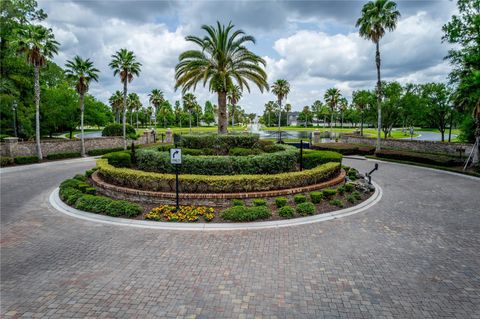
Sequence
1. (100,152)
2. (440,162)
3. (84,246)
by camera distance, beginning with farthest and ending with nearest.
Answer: (100,152) → (440,162) → (84,246)

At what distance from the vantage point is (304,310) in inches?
219

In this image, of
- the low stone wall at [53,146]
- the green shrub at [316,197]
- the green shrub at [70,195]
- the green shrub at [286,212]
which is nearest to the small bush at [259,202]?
the green shrub at [286,212]

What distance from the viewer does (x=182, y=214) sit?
35.4 feet

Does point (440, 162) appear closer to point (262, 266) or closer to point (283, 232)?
point (283, 232)

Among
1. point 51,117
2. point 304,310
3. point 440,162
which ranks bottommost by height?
point 304,310

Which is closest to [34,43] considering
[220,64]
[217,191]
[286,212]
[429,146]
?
[220,64]

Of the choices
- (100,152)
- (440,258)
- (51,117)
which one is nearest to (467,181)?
(440,258)

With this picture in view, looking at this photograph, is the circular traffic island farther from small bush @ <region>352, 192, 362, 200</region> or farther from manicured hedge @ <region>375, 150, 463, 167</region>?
manicured hedge @ <region>375, 150, 463, 167</region>

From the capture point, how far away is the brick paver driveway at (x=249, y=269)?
566 centimetres

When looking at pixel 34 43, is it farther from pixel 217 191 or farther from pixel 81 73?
pixel 217 191

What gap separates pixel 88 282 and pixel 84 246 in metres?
2.31

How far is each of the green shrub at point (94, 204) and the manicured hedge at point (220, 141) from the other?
7.60m

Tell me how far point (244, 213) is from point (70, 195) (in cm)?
845

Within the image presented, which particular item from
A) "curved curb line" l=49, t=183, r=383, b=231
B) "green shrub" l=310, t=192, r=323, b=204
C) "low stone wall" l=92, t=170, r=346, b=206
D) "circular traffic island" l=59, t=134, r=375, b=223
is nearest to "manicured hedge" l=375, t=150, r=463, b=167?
"circular traffic island" l=59, t=134, r=375, b=223
